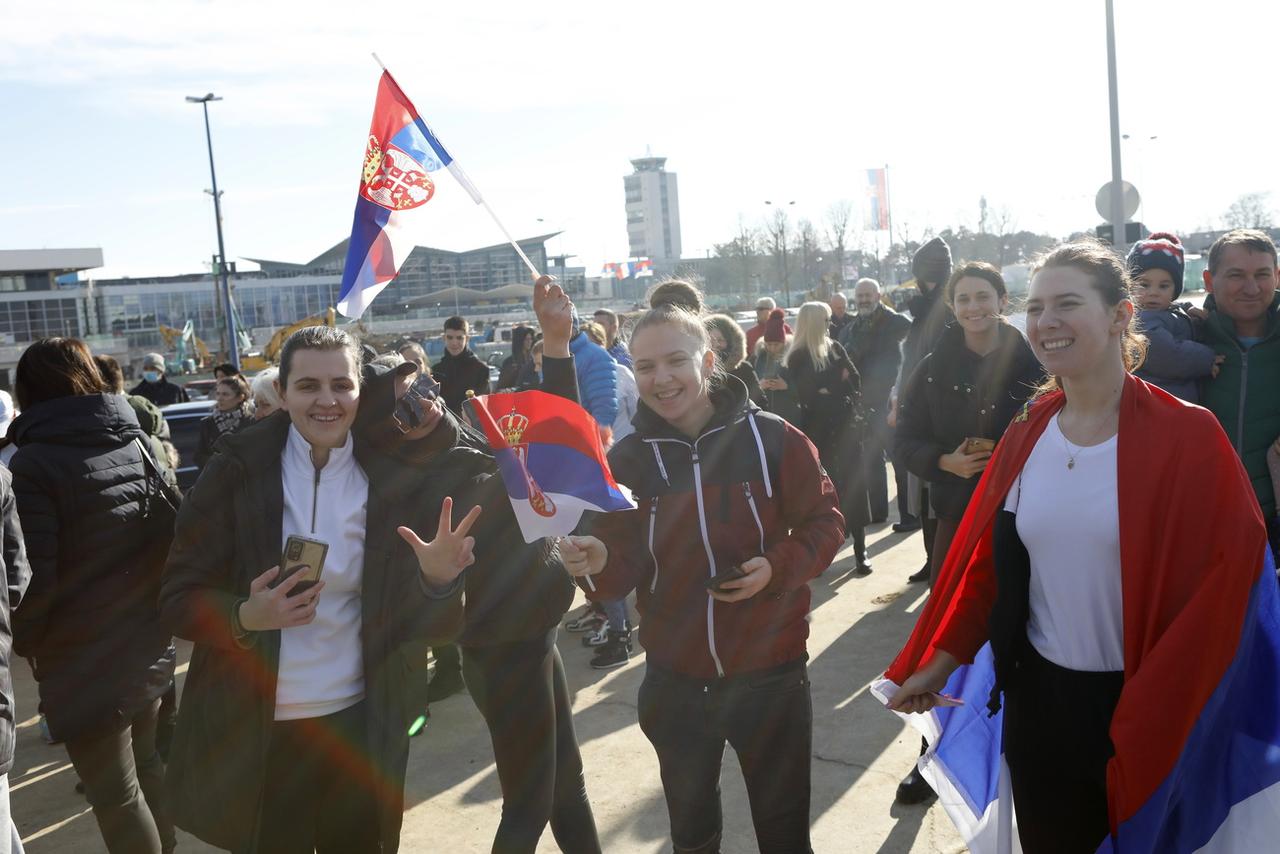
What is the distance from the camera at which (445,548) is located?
2.84m

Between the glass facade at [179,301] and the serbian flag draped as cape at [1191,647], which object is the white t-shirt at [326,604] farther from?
the glass facade at [179,301]

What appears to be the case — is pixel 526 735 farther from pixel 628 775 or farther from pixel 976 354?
pixel 976 354

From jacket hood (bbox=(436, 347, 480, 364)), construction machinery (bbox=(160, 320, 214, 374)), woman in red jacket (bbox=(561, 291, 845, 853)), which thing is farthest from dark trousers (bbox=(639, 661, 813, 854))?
construction machinery (bbox=(160, 320, 214, 374))

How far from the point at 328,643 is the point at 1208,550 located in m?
2.22

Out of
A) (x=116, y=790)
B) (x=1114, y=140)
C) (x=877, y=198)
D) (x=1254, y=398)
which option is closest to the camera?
(x=116, y=790)

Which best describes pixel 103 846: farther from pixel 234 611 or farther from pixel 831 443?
pixel 831 443

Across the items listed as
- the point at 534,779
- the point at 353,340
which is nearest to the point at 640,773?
the point at 534,779

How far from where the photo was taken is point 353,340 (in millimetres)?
3139

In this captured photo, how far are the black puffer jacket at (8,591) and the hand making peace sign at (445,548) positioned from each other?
1008mm

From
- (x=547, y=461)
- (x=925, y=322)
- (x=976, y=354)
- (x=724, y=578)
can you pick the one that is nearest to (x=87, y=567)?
(x=547, y=461)

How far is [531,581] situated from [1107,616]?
1.70 meters

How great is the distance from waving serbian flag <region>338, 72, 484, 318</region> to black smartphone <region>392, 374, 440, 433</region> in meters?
1.60

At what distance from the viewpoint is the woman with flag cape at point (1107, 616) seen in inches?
89.6

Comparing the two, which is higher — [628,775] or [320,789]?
[320,789]
